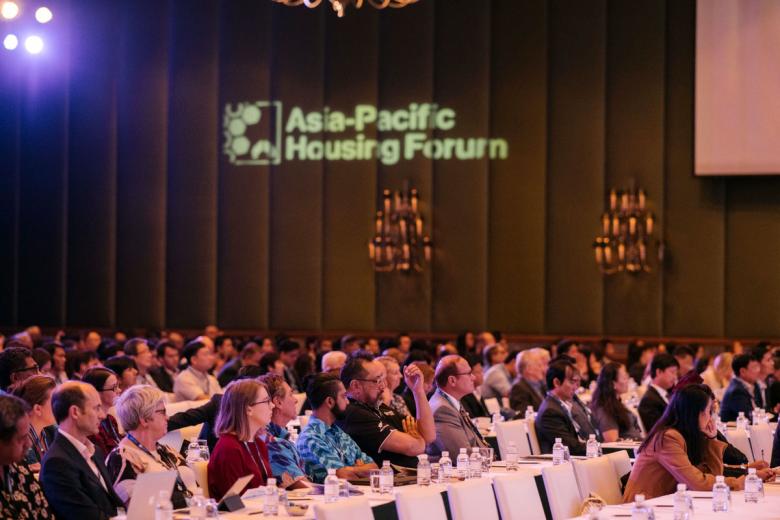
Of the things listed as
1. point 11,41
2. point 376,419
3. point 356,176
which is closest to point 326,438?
point 376,419

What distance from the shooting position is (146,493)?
183 inches

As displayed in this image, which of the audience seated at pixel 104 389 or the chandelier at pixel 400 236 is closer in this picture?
the audience seated at pixel 104 389

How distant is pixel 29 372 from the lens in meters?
7.29

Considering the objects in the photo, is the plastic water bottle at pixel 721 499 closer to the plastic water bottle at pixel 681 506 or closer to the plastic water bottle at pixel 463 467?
the plastic water bottle at pixel 681 506

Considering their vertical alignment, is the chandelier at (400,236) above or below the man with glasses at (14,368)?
above

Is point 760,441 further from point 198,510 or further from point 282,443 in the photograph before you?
point 198,510

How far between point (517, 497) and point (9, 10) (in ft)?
29.6

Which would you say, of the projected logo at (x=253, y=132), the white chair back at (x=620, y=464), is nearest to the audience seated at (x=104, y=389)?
the white chair back at (x=620, y=464)

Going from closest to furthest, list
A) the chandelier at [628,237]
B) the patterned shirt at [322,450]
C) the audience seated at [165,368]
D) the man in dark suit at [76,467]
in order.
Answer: the man in dark suit at [76,467], the patterned shirt at [322,450], the audience seated at [165,368], the chandelier at [628,237]

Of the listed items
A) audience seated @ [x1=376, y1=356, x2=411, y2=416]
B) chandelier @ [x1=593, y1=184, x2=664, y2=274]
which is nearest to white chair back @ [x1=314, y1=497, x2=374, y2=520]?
audience seated @ [x1=376, y1=356, x2=411, y2=416]

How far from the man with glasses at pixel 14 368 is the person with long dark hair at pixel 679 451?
361 centimetres

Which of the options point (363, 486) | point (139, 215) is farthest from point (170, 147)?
point (363, 486)

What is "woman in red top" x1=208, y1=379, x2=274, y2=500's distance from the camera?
5.57 m

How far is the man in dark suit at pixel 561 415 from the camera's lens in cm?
829
